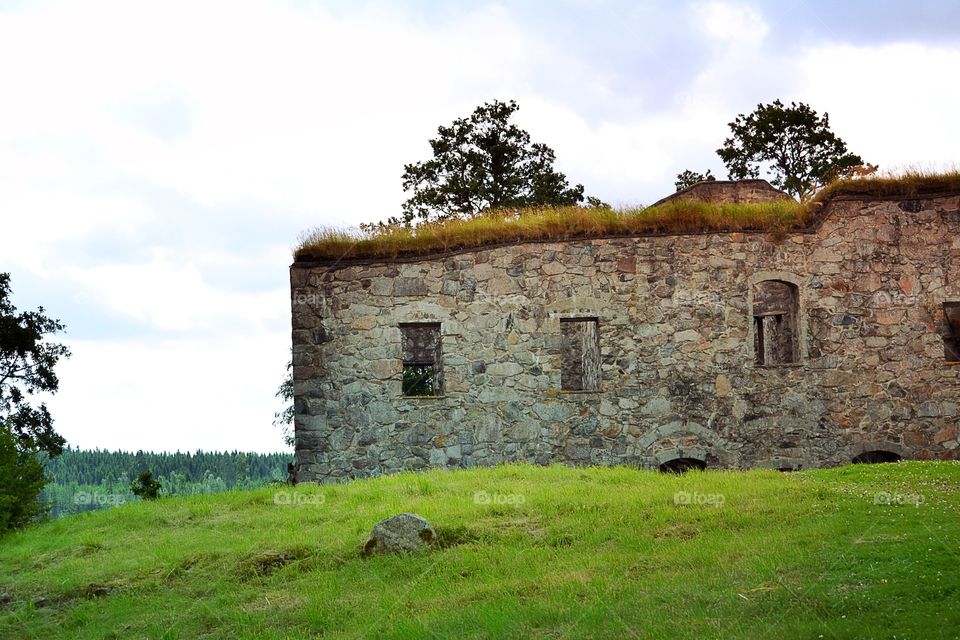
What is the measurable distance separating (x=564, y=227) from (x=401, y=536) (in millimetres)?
8512

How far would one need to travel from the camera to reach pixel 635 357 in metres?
17.8

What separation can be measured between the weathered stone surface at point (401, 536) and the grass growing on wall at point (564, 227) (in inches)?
304

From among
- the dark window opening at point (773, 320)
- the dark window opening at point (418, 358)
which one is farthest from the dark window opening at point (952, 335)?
the dark window opening at point (418, 358)

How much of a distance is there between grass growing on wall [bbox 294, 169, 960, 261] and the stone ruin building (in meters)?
0.19

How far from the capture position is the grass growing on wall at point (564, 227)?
714 inches

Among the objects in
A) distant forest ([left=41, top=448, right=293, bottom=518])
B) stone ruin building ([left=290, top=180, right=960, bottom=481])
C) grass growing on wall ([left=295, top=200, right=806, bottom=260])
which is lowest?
distant forest ([left=41, top=448, right=293, bottom=518])

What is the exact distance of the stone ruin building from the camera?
17.7 meters

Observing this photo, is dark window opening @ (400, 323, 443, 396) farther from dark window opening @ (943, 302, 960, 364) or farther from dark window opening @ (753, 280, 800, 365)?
dark window opening @ (943, 302, 960, 364)

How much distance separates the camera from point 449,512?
12477 millimetres

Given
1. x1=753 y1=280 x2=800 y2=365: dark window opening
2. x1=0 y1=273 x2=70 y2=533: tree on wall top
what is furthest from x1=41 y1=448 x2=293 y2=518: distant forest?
x1=753 y1=280 x2=800 y2=365: dark window opening

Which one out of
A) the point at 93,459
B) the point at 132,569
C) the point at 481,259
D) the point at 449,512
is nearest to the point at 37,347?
the point at 93,459

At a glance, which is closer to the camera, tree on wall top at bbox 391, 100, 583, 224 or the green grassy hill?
the green grassy hill

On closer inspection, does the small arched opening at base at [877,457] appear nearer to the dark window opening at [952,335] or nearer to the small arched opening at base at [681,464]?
the small arched opening at base at [681,464]

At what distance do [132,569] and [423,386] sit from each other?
60.7 feet
